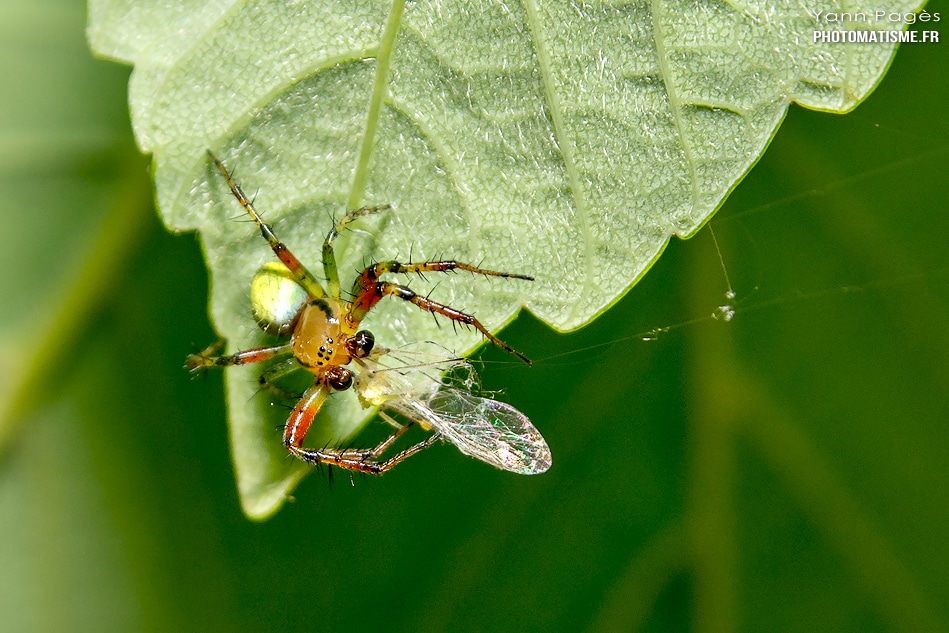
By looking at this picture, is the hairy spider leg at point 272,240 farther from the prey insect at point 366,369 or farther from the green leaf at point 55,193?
the green leaf at point 55,193

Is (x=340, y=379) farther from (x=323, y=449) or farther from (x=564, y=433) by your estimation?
(x=564, y=433)

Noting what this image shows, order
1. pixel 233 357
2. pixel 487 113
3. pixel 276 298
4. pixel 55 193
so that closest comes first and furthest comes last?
pixel 487 113, pixel 233 357, pixel 276 298, pixel 55 193

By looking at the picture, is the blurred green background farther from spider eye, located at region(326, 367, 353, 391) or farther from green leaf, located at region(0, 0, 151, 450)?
spider eye, located at region(326, 367, 353, 391)

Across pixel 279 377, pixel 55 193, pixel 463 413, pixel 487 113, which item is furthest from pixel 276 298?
pixel 55 193

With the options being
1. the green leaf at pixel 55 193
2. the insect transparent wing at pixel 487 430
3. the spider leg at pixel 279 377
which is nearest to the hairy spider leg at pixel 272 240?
the spider leg at pixel 279 377

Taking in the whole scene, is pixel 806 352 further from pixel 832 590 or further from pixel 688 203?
pixel 688 203

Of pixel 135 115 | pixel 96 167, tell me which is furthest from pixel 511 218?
pixel 96 167
